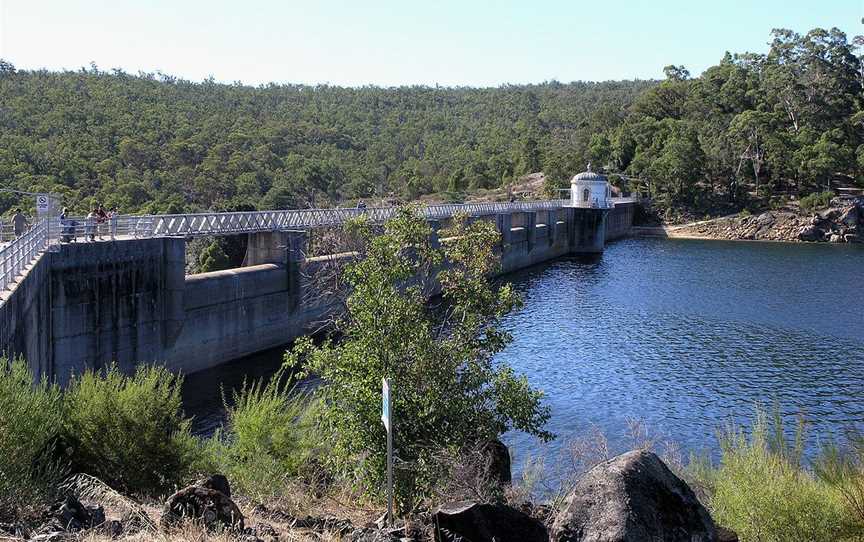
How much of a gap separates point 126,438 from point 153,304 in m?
16.2

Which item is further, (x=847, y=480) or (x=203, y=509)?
(x=847, y=480)

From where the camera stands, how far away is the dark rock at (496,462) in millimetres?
13031

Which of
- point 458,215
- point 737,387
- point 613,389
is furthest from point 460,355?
point 737,387

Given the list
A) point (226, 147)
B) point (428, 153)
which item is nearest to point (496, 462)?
point (226, 147)

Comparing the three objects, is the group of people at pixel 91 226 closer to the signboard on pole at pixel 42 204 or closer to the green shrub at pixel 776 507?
the signboard on pole at pixel 42 204

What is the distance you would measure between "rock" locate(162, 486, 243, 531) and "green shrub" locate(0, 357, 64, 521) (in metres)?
1.58

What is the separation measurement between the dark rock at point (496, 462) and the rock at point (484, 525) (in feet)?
7.20

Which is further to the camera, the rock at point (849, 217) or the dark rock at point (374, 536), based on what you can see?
the rock at point (849, 217)

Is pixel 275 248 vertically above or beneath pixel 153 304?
above

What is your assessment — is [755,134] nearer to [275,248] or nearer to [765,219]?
[765,219]

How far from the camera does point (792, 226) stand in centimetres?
8969

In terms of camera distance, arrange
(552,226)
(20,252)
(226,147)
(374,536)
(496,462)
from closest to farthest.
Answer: (374,536) → (496,462) → (20,252) → (552,226) → (226,147)

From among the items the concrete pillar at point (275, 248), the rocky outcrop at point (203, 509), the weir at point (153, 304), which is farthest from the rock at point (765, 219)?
the rocky outcrop at point (203, 509)

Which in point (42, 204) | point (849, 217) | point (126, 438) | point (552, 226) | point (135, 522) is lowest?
point (135, 522)
